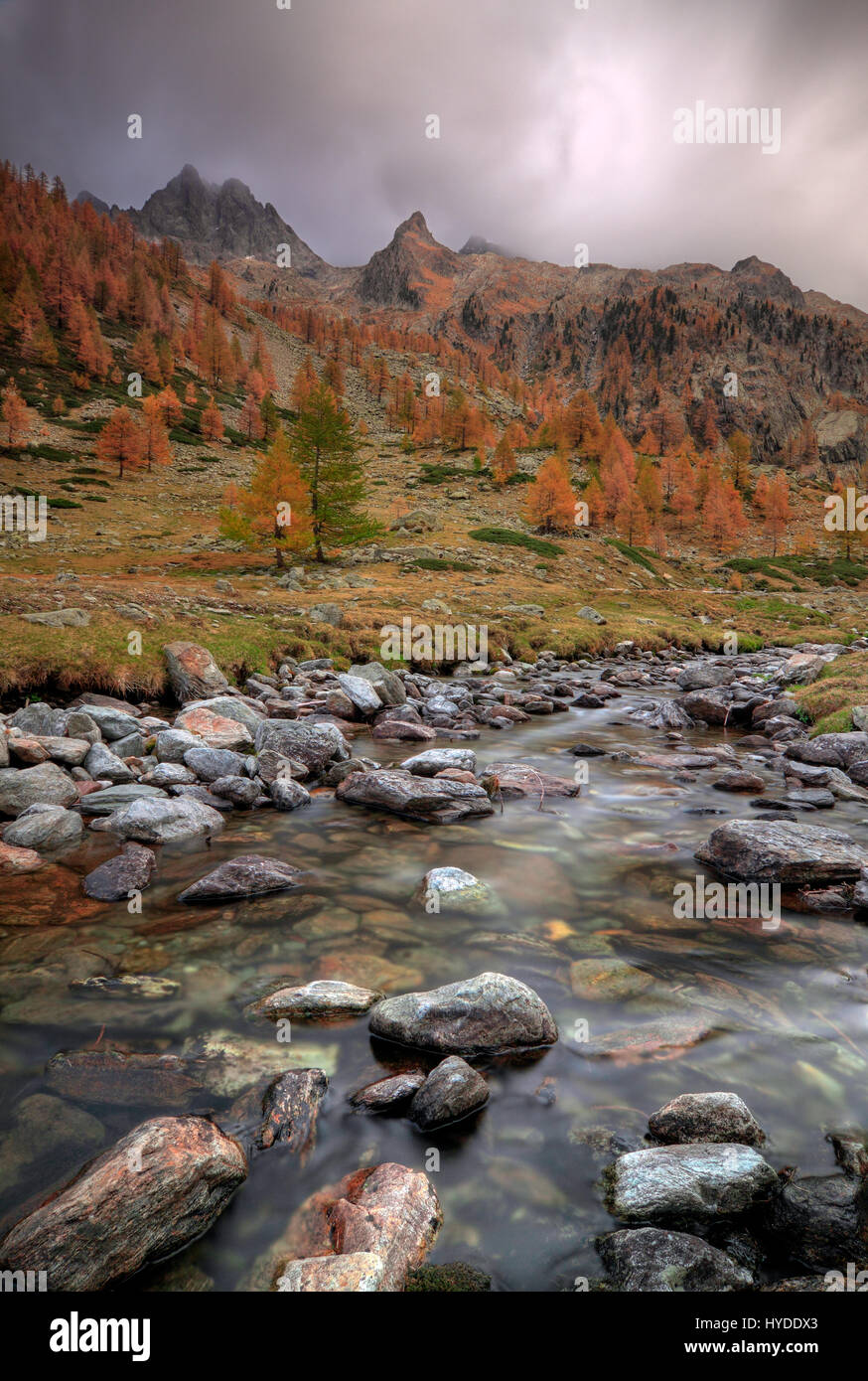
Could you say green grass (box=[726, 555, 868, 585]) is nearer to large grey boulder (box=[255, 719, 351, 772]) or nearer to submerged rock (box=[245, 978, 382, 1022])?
large grey boulder (box=[255, 719, 351, 772])

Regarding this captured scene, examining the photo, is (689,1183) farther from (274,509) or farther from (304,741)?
(274,509)

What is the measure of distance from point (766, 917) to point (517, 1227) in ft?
14.6

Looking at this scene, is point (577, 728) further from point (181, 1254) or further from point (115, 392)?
point (115, 392)

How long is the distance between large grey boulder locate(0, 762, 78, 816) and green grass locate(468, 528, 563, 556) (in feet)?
163

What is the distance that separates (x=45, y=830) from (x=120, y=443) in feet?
253

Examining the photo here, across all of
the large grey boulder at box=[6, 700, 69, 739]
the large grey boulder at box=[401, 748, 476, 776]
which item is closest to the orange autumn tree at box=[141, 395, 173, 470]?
the large grey boulder at box=[6, 700, 69, 739]

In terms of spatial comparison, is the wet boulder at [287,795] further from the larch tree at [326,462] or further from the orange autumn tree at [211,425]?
the orange autumn tree at [211,425]

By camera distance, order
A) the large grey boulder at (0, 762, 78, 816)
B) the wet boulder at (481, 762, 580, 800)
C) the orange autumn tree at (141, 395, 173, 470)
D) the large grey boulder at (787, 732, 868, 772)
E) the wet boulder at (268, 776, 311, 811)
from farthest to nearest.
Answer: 1. the orange autumn tree at (141, 395, 173, 470)
2. the large grey boulder at (787, 732, 868, 772)
3. the wet boulder at (481, 762, 580, 800)
4. the wet boulder at (268, 776, 311, 811)
5. the large grey boulder at (0, 762, 78, 816)

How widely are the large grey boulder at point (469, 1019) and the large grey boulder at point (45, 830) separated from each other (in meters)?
4.86

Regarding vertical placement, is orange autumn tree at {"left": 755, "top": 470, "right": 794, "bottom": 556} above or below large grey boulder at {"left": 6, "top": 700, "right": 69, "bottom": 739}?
above

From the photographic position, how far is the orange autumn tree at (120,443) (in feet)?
231

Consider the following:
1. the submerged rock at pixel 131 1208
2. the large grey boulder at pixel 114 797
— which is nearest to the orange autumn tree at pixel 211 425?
the large grey boulder at pixel 114 797

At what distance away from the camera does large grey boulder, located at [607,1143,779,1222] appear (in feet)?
10.1
